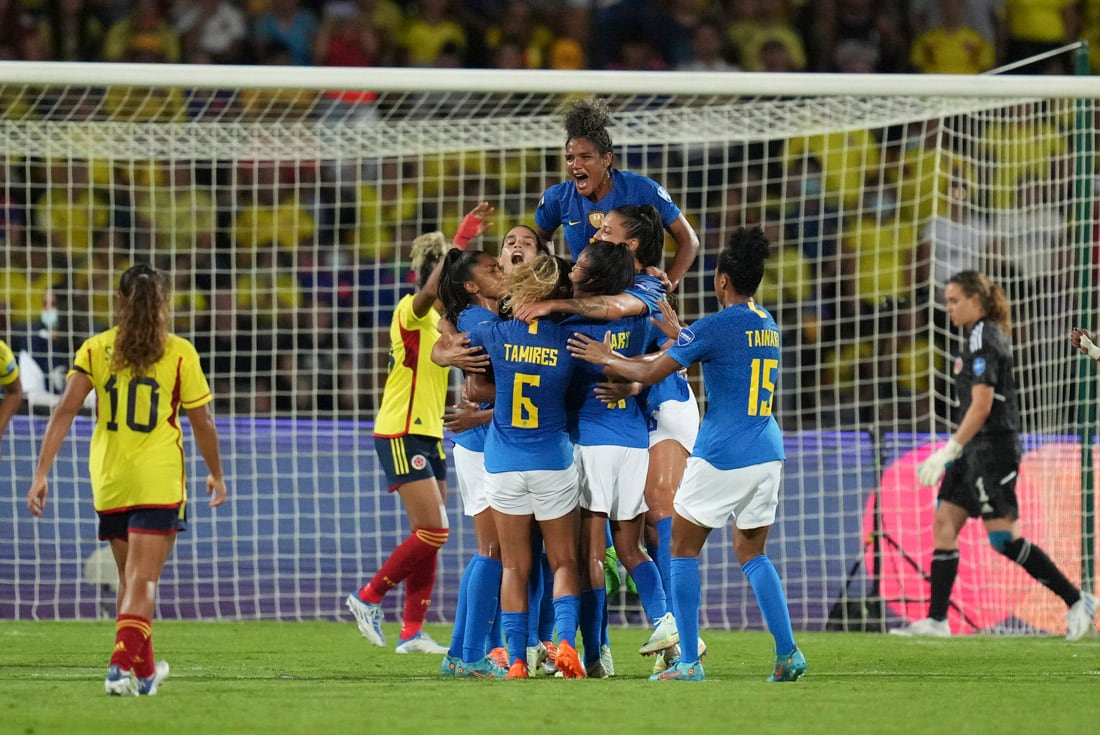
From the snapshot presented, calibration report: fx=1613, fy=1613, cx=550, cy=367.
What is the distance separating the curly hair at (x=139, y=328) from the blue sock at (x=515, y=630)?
6.21 feet

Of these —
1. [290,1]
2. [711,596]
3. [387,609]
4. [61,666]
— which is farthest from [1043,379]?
[290,1]

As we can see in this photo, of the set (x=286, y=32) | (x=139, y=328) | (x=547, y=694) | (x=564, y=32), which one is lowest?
(x=547, y=694)

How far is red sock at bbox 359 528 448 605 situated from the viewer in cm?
899

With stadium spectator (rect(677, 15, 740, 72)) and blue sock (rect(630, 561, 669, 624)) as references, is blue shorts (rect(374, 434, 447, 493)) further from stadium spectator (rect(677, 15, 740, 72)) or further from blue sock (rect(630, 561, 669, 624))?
stadium spectator (rect(677, 15, 740, 72))

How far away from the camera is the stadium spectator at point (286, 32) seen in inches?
624

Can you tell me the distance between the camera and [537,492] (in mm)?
6980

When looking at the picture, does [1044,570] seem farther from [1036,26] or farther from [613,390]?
[1036,26]

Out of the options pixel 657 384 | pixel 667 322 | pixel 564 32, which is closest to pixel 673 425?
pixel 657 384

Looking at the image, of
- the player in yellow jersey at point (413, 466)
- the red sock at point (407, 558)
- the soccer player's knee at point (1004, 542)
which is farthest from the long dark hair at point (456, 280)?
the soccer player's knee at point (1004, 542)

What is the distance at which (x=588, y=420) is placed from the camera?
7227 mm

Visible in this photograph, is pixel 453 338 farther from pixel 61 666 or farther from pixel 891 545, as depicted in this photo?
pixel 891 545

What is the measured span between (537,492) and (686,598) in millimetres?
787

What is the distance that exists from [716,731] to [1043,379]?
7291 millimetres

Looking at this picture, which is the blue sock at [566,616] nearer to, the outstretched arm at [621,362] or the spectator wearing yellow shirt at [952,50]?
the outstretched arm at [621,362]
